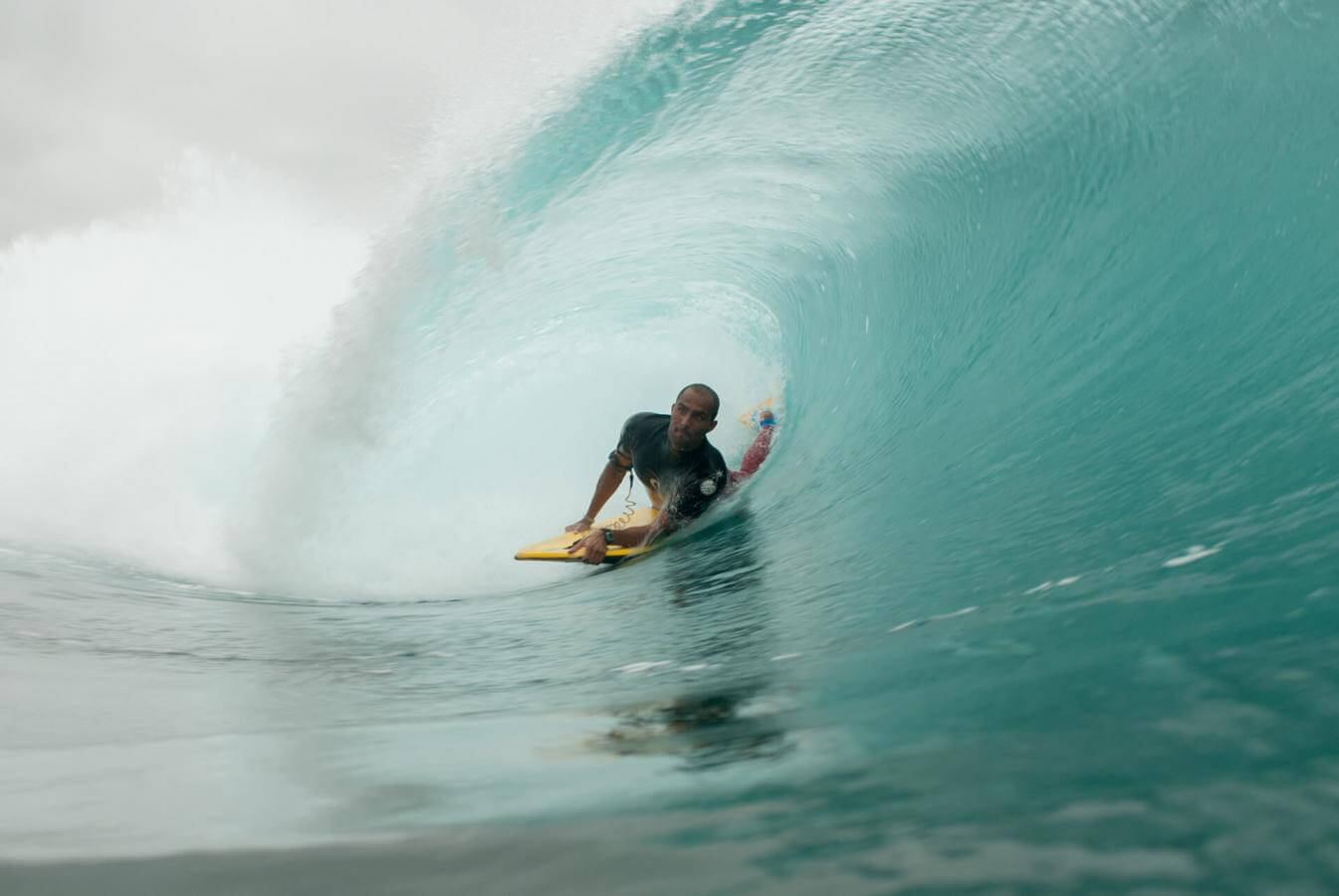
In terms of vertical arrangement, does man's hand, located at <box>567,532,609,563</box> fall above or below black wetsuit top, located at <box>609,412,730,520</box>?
below

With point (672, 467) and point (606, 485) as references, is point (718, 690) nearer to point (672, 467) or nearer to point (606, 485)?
point (672, 467)

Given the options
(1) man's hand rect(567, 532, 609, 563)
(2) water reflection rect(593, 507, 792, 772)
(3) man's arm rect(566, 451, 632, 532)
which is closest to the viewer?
(2) water reflection rect(593, 507, 792, 772)

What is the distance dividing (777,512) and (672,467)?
629 millimetres

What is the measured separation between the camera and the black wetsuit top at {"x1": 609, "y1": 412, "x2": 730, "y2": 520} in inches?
217

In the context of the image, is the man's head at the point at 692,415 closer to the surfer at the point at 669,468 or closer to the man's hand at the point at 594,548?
the surfer at the point at 669,468

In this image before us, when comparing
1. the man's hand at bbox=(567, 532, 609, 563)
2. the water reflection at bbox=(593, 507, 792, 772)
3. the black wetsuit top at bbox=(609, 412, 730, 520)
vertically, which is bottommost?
the water reflection at bbox=(593, 507, 792, 772)

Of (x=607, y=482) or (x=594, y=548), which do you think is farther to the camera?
(x=607, y=482)

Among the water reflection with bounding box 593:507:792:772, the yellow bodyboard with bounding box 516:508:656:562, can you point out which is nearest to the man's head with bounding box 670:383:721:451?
the yellow bodyboard with bounding box 516:508:656:562

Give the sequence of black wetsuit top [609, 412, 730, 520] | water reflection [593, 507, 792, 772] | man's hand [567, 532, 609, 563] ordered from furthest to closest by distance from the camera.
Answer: black wetsuit top [609, 412, 730, 520], man's hand [567, 532, 609, 563], water reflection [593, 507, 792, 772]

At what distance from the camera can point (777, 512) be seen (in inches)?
205

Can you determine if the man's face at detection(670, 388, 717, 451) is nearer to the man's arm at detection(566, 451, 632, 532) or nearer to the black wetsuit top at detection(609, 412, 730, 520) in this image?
the black wetsuit top at detection(609, 412, 730, 520)

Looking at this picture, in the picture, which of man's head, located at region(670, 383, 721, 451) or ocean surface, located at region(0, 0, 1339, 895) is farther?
man's head, located at region(670, 383, 721, 451)

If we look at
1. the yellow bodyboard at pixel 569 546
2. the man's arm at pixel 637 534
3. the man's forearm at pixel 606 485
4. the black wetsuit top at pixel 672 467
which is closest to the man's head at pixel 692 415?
the black wetsuit top at pixel 672 467

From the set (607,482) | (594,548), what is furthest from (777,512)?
(607,482)
